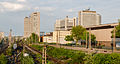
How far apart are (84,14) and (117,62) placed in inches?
6480

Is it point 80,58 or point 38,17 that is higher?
point 38,17

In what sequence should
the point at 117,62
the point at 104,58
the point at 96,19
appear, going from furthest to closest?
the point at 96,19 < the point at 104,58 < the point at 117,62

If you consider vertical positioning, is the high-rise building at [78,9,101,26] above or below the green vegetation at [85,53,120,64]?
above

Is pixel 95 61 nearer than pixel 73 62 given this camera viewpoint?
Yes

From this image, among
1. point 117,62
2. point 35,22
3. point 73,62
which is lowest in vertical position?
point 73,62

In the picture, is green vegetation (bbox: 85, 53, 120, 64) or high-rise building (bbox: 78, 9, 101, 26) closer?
green vegetation (bbox: 85, 53, 120, 64)

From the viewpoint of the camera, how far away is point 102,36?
254 feet

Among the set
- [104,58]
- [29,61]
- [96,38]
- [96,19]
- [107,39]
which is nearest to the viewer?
[104,58]

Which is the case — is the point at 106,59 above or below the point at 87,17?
below

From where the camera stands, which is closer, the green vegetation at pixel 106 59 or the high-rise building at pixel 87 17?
the green vegetation at pixel 106 59

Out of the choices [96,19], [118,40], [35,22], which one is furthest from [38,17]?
[118,40]

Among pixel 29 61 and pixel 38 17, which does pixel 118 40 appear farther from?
pixel 38 17

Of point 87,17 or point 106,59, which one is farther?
point 87,17

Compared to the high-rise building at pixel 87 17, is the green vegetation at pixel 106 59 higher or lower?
lower
